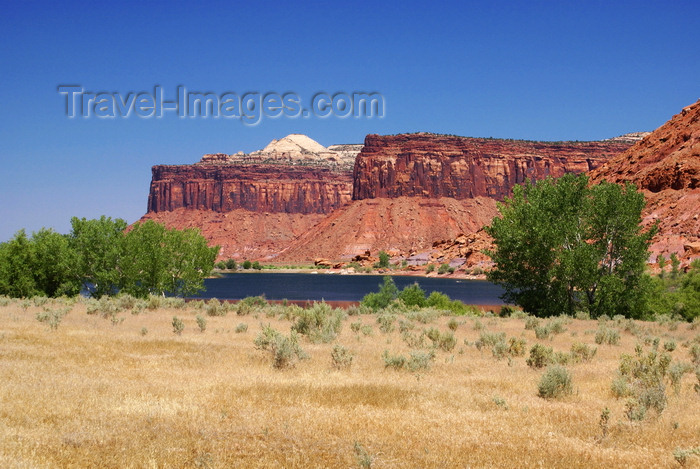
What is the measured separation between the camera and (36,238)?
3991cm

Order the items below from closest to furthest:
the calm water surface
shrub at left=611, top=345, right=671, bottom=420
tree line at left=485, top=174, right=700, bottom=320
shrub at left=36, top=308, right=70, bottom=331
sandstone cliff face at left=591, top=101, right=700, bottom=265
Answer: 1. shrub at left=611, top=345, right=671, bottom=420
2. shrub at left=36, top=308, right=70, bottom=331
3. tree line at left=485, top=174, right=700, bottom=320
4. sandstone cliff face at left=591, top=101, right=700, bottom=265
5. the calm water surface

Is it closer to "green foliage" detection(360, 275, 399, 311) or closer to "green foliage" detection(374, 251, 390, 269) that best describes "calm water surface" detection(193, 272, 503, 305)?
"green foliage" detection(374, 251, 390, 269)

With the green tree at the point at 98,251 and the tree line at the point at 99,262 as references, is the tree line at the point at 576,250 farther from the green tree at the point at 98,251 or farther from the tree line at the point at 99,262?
the green tree at the point at 98,251

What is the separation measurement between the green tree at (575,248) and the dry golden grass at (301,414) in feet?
45.8

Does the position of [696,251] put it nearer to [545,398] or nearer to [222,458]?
[545,398]

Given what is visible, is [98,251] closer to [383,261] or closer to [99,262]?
[99,262]

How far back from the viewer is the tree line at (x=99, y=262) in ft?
118

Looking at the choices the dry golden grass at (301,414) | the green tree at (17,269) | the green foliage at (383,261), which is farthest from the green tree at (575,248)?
the green foliage at (383,261)

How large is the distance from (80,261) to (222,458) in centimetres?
3240

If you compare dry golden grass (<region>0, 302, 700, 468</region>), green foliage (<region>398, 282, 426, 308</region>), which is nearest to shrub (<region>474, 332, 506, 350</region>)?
dry golden grass (<region>0, 302, 700, 468</region>)

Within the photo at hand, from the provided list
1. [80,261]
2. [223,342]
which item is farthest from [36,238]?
[223,342]

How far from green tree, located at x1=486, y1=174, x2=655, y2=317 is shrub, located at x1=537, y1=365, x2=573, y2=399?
17.3 m

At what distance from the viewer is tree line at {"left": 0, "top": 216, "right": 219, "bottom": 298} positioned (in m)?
36.0

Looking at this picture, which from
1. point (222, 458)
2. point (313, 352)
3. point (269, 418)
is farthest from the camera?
point (313, 352)
